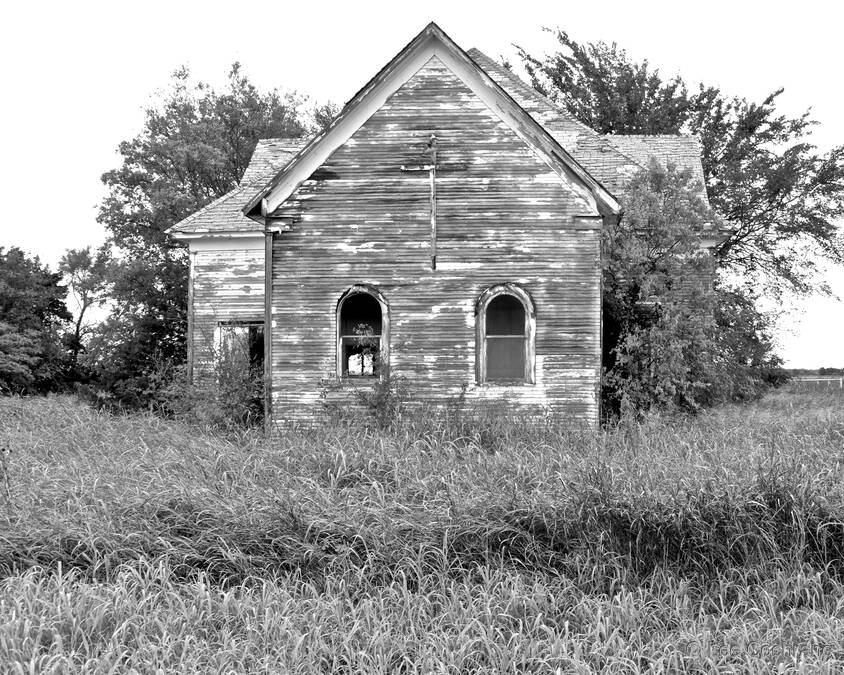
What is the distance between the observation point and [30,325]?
146 feet

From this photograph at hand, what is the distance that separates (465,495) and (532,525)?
102 centimetres

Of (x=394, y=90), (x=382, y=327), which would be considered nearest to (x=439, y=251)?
(x=382, y=327)

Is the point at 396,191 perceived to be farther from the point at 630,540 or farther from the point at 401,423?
the point at 630,540

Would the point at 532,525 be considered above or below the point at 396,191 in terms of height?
below

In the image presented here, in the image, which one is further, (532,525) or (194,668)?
(532,525)

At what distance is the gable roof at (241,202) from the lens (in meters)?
21.9

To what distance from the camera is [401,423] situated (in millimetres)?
14680

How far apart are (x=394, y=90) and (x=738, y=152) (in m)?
24.2

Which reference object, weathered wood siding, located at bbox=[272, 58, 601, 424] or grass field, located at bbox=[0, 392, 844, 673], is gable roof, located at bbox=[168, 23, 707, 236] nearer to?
weathered wood siding, located at bbox=[272, 58, 601, 424]

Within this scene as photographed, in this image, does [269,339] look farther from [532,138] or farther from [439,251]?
[532,138]

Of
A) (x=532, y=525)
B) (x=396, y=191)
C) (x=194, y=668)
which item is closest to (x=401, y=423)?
(x=396, y=191)

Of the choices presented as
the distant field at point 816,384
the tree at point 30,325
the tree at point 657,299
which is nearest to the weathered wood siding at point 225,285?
the tree at point 657,299

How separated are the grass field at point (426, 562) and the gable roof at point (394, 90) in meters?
6.04

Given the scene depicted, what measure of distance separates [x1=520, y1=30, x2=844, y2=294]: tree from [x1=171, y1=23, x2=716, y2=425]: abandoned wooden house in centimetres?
1830
